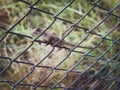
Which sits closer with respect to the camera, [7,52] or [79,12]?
[7,52]

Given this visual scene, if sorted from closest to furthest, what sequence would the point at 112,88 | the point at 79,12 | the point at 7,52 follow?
the point at 112,88
the point at 7,52
the point at 79,12

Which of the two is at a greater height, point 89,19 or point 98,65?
point 89,19

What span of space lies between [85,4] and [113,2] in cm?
20

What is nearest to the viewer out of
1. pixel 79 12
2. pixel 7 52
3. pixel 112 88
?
pixel 112 88

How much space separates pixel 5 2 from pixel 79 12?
21.9 inches

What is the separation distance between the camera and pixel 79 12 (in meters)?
2.09

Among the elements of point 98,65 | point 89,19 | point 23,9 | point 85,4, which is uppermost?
point 23,9

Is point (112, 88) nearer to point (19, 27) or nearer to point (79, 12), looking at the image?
point (79, 12)

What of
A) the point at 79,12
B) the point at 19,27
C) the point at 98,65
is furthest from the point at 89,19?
the point at 19,27

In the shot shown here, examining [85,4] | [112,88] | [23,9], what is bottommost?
[112,88]

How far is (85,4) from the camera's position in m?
2.11

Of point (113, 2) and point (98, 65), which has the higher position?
point (113, 2)

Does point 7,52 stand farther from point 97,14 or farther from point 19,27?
point 97,14

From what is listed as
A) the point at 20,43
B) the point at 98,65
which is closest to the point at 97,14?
the point at 98,65
